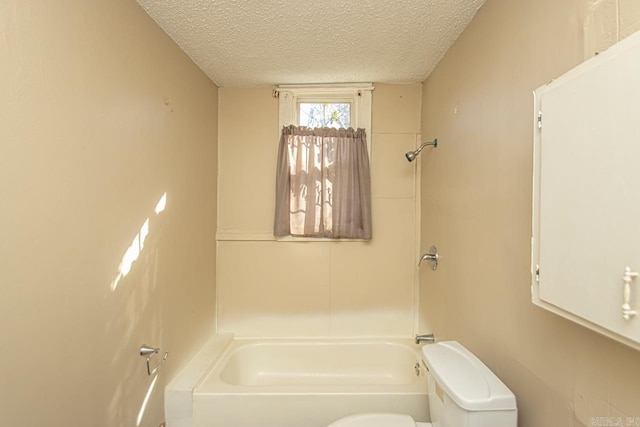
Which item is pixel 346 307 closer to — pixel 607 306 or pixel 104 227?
pixel 104 227

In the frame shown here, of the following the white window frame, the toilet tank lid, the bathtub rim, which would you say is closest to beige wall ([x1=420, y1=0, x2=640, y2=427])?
the toilet tank lid

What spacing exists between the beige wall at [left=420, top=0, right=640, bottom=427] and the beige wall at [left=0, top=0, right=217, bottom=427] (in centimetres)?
153

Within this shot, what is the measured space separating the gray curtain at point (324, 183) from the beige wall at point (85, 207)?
30.3 inches

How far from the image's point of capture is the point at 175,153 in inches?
67.3

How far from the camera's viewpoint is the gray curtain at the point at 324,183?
7.46 feet

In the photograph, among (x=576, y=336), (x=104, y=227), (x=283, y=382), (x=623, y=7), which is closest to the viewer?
(x=623, y=7)

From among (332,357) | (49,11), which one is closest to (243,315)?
(332,357)

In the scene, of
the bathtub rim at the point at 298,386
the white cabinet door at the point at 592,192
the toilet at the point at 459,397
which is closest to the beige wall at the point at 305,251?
the bathtub rim at the point at 298,386

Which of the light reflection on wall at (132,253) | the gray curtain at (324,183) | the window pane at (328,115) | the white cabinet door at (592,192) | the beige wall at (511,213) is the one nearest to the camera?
the white cabinet door at (592,192)

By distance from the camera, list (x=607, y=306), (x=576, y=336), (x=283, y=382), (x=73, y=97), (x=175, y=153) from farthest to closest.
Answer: (x=283, y=382) → (x=175, y=153) → (x=73, y=97) → (x=576, y=336) → (x=607, y=306)

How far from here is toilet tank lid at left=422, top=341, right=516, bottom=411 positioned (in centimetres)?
95

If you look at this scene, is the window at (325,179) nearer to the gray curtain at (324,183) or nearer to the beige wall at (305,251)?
the gray curtain at (324,183)

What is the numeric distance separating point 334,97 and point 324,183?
685mm

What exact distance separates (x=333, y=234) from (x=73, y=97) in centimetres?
167
